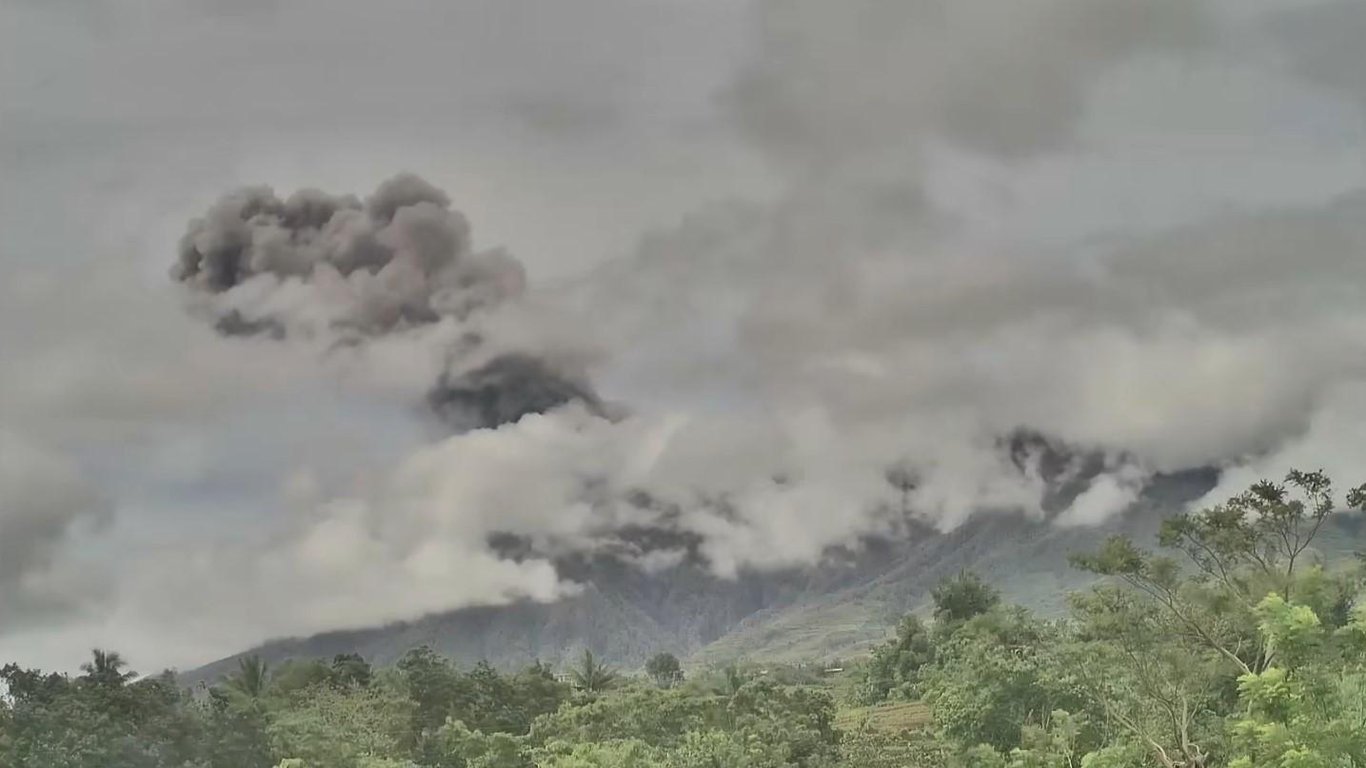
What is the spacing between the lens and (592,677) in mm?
93875

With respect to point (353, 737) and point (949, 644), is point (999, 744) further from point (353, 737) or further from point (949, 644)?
point (949, 644)

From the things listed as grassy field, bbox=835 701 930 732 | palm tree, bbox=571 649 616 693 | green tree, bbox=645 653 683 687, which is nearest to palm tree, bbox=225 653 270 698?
palm tree, bbox=571 649 616 693

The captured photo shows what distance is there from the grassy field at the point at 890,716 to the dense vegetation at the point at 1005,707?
449 inches

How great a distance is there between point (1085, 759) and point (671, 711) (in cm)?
2578

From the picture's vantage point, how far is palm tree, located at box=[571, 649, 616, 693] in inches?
3629

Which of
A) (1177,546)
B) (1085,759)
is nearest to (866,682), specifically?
(1177,546)

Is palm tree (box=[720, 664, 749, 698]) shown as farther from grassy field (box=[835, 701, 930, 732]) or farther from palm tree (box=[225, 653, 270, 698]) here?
palm tree (box=[225, 653, 270, 698])

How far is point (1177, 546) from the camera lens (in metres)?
41.2

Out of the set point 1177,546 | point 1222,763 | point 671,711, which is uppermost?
point 1177,546

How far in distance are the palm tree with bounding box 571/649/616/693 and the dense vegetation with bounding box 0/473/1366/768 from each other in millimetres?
19772

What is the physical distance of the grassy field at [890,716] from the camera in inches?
2954

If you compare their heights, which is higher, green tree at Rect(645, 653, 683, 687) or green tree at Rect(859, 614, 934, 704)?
green tree at Rect(645, 653, 683, 687)

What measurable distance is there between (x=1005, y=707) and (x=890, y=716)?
37142mm

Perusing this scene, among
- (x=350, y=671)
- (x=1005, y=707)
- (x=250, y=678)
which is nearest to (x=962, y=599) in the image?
(x=350, y=671)
